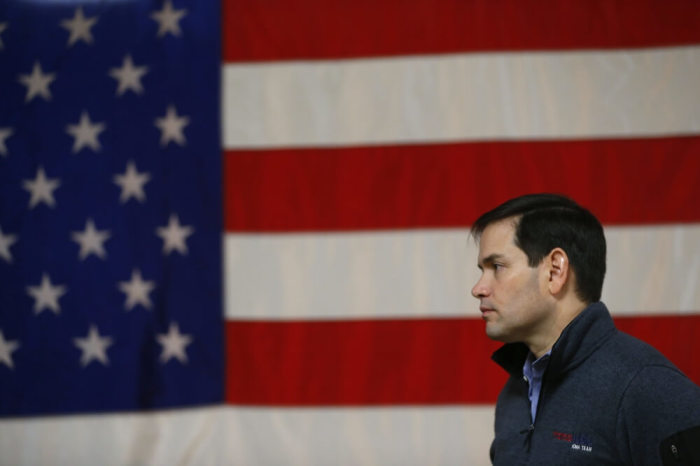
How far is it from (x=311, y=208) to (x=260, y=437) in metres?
0.65

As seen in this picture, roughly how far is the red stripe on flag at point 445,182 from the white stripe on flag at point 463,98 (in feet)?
0.13

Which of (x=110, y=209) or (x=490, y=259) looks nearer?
(x=490, y=259)

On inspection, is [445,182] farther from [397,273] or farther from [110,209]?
[110,209]

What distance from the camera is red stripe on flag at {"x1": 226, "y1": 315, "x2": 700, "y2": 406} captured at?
2072mm

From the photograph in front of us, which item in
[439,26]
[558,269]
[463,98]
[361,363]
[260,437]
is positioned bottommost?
[260,437]

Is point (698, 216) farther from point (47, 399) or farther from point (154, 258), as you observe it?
point (47, 399)

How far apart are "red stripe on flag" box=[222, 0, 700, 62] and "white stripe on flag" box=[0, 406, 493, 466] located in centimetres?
101

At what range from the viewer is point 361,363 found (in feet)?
6.89

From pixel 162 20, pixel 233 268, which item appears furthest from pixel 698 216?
pixel 162 20

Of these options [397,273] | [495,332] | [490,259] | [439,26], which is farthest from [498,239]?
[439,26]

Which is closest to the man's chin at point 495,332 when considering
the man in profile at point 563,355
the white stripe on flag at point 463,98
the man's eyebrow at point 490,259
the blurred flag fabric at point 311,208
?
the man in profile at point 563,355

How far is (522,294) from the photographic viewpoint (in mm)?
1286

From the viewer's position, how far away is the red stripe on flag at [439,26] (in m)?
2.10

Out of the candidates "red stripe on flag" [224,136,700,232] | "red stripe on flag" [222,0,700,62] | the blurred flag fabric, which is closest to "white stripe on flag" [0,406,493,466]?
the blurred flag fabric
